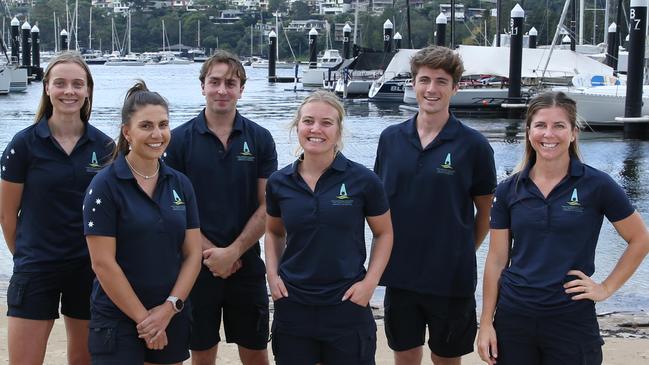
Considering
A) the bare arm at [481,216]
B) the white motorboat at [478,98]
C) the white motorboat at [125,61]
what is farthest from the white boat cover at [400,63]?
the white motorboat at [125,61]

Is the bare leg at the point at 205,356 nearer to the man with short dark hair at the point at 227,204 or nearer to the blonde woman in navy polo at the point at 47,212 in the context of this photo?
the man with short dark hair at the point at 227,204

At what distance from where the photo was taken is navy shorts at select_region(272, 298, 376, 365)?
427 centimetres

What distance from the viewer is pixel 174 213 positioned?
415cm

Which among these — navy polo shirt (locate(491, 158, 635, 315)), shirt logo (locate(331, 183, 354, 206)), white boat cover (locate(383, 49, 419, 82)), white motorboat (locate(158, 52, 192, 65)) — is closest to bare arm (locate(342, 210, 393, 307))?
shirt logo (locate(331, 183, 354, 206))

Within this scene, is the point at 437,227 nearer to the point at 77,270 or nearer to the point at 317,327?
the point at 317,327

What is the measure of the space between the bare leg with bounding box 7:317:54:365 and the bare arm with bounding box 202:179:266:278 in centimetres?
82

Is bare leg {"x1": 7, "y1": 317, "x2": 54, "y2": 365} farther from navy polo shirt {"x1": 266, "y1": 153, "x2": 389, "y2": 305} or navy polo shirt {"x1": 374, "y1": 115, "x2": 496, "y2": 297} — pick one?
navy polo shirt {"x1": 374, "y1": 115, "x2": 496, "y2": 297}

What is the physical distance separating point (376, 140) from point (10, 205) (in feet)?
75.2

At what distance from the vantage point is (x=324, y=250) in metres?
4.25

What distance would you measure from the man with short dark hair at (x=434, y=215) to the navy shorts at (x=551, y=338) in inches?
25.6

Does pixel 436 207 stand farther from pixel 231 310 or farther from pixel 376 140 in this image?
pixel 376 140

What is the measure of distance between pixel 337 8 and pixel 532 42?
130 metres

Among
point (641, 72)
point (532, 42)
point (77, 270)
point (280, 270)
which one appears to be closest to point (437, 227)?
point (280, 270)

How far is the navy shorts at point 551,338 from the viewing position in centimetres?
408
